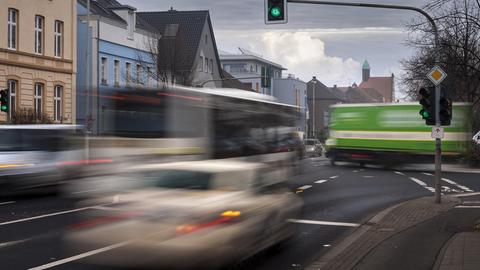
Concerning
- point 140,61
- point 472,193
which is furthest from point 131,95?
point 140,61

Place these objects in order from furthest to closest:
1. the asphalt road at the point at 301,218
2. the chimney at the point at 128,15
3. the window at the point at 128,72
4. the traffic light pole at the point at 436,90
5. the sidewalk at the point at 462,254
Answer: the chimney at the point at 128,15, the window at the point at 128,72, the traffic light pole at the point at 436,90, the asphalt road at the point at 301,218, the sidewalk at the point at 462,254

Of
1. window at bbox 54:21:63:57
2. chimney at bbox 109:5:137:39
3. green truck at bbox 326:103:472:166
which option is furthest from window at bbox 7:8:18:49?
green truck at bbox 326:103:472:166

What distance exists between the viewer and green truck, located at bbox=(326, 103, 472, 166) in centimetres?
2977

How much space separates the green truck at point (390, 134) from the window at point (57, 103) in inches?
701

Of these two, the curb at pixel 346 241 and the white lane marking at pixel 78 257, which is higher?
the white lane marking at pixel 78 257

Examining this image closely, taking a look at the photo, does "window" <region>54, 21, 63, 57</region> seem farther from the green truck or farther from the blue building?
the green truck

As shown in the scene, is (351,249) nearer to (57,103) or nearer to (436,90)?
(436,90)

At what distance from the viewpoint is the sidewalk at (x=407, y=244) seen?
27.5ft

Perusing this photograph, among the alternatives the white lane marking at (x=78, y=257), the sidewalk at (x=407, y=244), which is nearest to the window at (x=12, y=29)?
the sidewalk at (x=407, y=244)

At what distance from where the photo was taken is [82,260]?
851cm

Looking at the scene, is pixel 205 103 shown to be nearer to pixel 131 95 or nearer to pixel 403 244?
pixel 131 95

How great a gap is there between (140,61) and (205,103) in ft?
127

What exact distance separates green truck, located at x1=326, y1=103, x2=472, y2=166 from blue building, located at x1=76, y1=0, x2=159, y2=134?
1504 cm

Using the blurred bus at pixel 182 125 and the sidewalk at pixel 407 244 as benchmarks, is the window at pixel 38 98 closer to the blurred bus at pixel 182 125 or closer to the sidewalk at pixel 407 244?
the blurred bus at pixel 182 125
